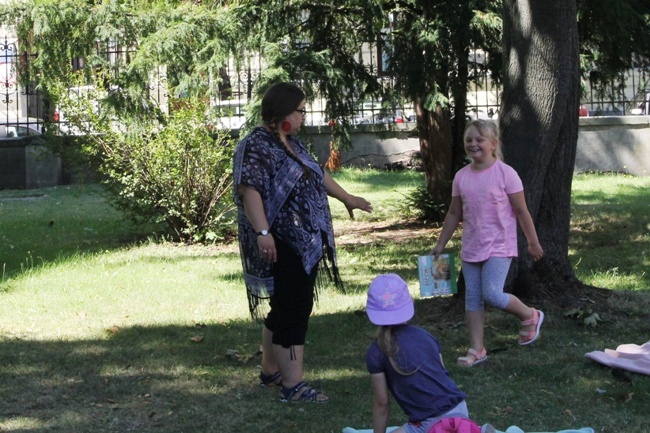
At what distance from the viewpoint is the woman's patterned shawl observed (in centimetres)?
512

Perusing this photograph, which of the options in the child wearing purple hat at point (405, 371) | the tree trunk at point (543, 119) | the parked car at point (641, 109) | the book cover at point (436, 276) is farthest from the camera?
the parked car at point (641, 109)

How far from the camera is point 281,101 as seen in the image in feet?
17.0

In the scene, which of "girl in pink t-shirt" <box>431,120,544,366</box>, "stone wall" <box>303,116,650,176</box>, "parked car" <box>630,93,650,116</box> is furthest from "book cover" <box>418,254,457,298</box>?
"parked car" <box>630,93,650,116</box>

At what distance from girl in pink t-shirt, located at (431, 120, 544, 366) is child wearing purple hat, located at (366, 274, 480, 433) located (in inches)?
71.5

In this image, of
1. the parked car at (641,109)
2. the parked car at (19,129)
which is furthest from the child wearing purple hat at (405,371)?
the parked car at (641,109)

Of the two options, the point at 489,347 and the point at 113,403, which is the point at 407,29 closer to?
the point at 489,347

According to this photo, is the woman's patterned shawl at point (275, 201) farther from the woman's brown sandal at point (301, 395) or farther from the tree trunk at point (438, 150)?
the tree trunk at point (438, 150)

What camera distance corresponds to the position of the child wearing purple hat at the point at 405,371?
13.2ft

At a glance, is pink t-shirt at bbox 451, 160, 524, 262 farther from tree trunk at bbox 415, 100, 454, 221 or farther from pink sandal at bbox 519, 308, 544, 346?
tree trunk at bbox 415, 100, 454, 221

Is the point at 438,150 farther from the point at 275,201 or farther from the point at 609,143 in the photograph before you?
the point at 275,201

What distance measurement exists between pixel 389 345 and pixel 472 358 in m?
1.93

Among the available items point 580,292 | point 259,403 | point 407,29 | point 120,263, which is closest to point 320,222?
point 259,403

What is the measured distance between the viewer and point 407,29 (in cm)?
1037

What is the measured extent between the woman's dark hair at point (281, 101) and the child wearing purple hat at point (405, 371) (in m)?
1.42
